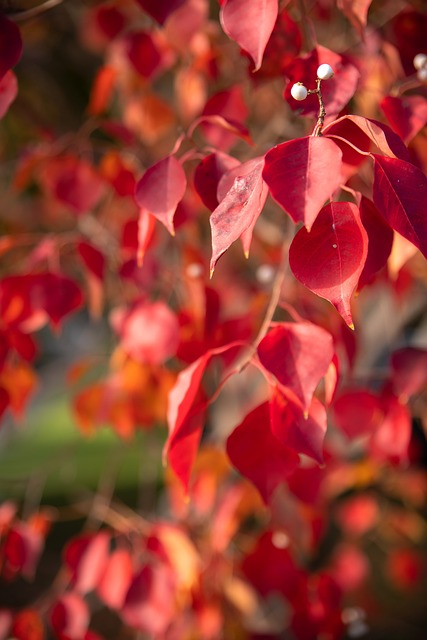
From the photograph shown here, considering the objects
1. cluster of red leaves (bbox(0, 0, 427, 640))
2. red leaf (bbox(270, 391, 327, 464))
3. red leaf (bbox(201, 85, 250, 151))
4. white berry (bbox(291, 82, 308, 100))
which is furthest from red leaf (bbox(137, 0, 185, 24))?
red leaf (bbox(270, 391, 327, 464))

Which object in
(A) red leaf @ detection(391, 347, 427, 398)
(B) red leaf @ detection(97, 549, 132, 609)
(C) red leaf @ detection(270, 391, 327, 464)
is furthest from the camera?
(B) red leaf @ detection(97, 549, 132, 609)

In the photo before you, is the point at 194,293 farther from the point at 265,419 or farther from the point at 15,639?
the point at 15,639

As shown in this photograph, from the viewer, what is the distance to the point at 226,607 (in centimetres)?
149

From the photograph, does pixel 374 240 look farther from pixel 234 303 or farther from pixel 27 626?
pixel 234 303

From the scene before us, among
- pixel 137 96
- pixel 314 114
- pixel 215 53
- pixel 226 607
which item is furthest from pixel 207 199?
pixel 137 96

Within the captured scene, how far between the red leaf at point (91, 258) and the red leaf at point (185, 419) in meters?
0.49

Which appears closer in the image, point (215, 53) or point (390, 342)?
point (215, 53)

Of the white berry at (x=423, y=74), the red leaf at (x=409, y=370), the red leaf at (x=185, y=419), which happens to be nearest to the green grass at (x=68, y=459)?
the red leaf at (x=409, y=370)

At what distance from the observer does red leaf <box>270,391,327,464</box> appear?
0.70 meters

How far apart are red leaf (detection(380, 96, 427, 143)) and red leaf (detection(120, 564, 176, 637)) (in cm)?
83

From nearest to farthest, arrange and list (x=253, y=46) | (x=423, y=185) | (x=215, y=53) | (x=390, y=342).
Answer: (x=423, y=185)
(x=253, y=46)
(x=215, y=53)
(x=390, y=342)

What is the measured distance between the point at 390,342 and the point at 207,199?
3.68ft

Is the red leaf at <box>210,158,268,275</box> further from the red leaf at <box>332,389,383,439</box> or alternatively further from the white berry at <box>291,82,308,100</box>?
the red leaf at <box>332,389,383,439</box>

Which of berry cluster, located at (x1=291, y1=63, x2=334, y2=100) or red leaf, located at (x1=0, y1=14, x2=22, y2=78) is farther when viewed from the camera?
red leaf, located at (x1=0, y1=14, x2=22, y2=78)
